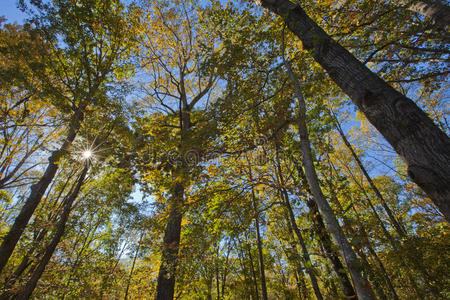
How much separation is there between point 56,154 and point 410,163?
709 centimetres

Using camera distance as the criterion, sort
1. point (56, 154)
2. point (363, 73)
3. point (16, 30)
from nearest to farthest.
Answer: point (363, 73), point (56, 154), point (16, 30)

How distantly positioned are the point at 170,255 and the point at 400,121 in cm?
463

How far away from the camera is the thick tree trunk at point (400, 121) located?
4.46ft

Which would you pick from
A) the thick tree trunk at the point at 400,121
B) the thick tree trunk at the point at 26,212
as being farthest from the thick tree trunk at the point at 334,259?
the thick tree trunk at the point at 26,212

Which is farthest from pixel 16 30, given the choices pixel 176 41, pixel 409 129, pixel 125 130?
pixel 409 129

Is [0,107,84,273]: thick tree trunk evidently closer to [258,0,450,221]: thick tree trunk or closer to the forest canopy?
the forest canopy

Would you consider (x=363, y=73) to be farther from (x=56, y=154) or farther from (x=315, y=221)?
(x=56, y=154)

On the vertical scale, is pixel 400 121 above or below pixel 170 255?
above

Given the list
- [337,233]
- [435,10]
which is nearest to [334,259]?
[337,233]

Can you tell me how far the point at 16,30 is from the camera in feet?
22.3

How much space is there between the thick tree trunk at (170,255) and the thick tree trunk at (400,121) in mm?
3636

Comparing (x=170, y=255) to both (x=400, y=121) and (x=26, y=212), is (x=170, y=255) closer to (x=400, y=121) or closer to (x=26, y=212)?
(x=400, y=121)

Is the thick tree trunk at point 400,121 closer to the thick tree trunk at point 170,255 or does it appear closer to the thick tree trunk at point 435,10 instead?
the thick tree trunk at point 435,10

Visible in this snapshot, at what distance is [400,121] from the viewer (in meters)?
1.61
